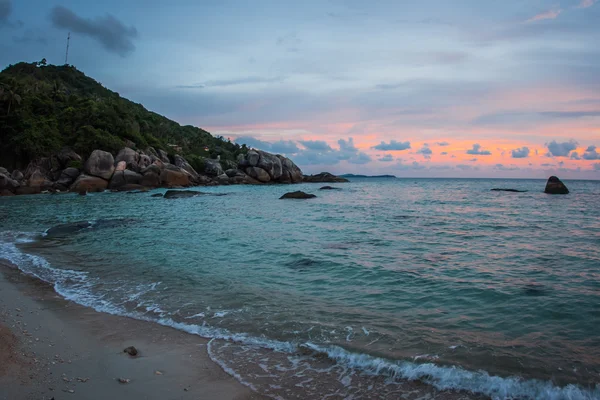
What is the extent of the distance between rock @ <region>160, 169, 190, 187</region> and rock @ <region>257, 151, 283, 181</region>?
61.7 ft

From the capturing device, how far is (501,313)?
692 centimetres

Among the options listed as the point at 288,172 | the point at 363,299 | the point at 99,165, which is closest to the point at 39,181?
the point at 99,165

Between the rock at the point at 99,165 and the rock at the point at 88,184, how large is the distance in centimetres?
72

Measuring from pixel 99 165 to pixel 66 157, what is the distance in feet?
18.9

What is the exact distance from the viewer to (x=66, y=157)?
48.7m

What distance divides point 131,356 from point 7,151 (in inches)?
2135

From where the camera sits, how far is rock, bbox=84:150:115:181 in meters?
46.3

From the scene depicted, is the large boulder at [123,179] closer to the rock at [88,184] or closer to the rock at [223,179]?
the rock at [88,184]

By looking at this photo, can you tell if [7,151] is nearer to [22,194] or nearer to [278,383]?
[22,194]

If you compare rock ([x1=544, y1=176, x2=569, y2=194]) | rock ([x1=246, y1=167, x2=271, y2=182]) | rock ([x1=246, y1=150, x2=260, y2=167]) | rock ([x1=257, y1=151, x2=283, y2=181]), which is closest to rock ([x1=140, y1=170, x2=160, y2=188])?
rock ([x1=246, y1=167, x2=271, y2=182])

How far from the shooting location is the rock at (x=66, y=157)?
48.5 m

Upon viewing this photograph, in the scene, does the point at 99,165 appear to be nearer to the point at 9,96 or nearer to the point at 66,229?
the point at 9,96

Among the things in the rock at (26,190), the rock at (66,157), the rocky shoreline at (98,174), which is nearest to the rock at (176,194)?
the rocky shoreline at (98,174)

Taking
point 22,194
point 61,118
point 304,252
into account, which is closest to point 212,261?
point 304,252
